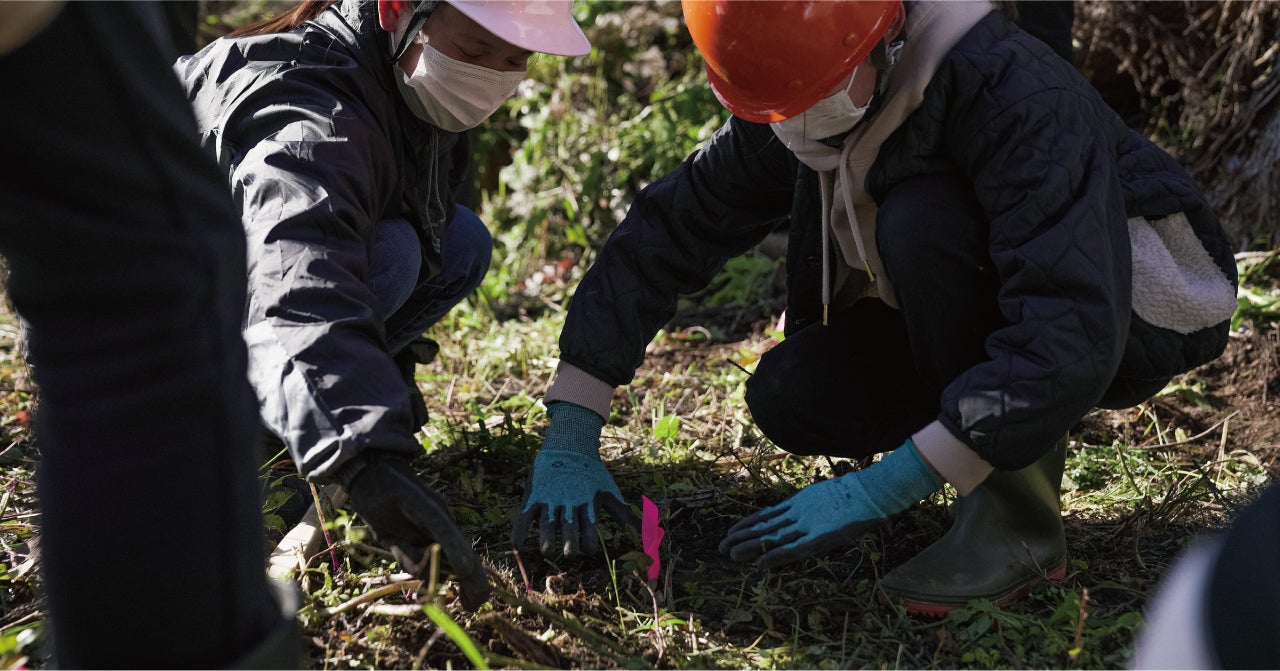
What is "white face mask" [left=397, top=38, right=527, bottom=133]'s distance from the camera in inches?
83.9

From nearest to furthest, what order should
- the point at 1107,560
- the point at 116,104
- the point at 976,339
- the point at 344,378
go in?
Result: 1. the point at 116,104
2. the point at 344,378
3. the point at 976,339
4. the point at 1107,560

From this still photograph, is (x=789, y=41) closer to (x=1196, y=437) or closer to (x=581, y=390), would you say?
(x=581, y=390)

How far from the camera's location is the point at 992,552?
74.3 inches

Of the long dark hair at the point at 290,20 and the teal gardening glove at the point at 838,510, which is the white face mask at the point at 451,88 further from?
the teal gardening glove at the point at 838,510

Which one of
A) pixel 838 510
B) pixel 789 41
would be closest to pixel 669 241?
pixel 789 41

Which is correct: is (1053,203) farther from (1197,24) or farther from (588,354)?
(1197,24)

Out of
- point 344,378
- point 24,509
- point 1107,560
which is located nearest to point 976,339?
point 1107,560

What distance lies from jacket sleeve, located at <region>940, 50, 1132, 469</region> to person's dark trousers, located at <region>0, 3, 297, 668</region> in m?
1.09

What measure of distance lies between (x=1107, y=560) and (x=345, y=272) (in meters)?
1.45

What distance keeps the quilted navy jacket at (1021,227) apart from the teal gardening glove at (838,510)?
0.10m

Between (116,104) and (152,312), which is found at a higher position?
(116,104)

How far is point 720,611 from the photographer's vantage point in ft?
6.14

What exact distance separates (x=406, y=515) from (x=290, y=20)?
114 centimetres

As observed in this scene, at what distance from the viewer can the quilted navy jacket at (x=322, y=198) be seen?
5.20 feet
